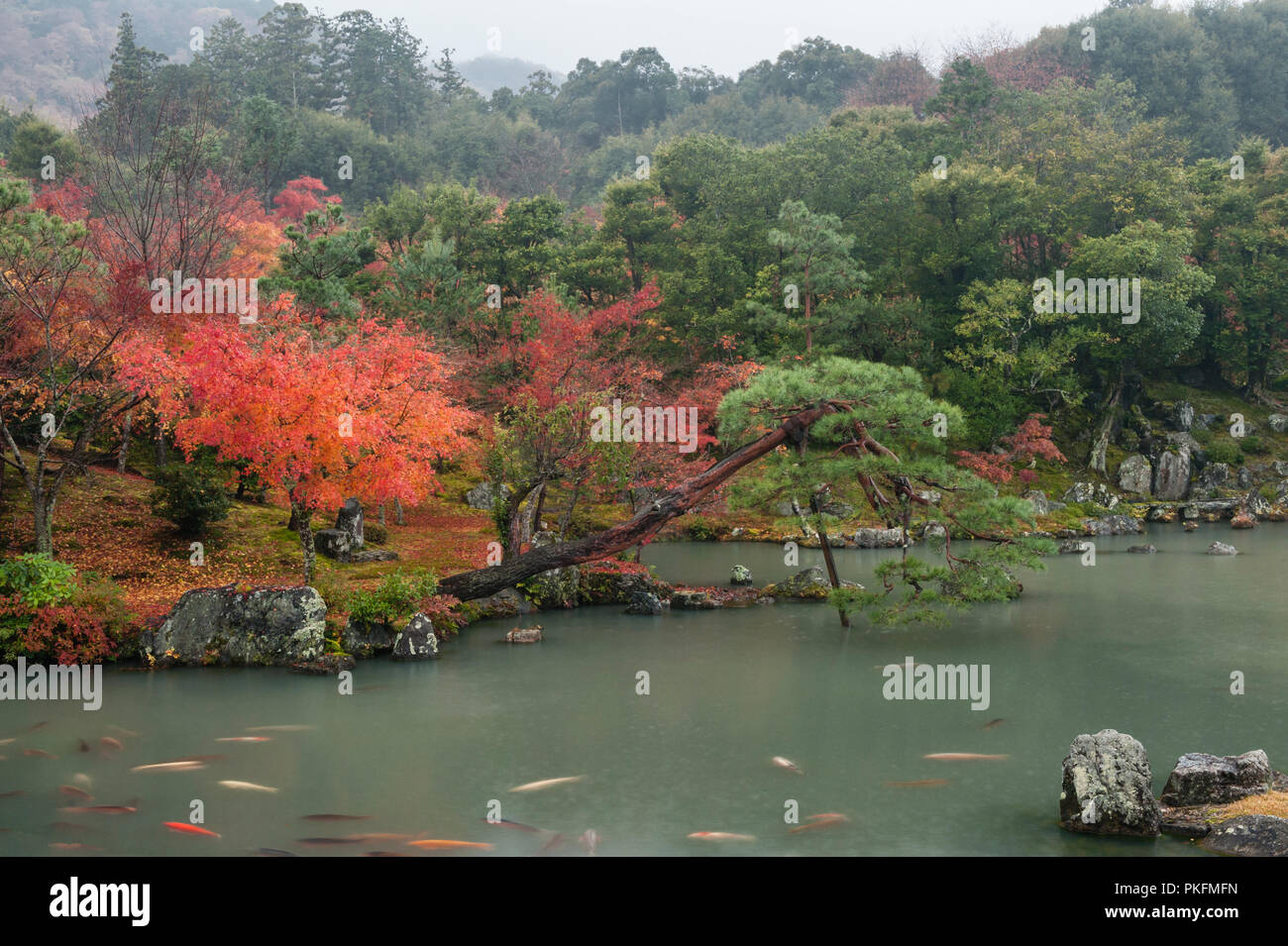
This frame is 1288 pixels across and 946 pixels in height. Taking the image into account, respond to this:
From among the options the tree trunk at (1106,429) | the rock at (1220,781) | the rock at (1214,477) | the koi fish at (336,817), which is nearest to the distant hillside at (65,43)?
the tree trunk at (1106,429)

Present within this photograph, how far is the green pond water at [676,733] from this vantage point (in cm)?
738

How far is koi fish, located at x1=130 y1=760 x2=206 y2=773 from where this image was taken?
862 centimetres

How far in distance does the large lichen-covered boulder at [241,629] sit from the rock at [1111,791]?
29.5 feet

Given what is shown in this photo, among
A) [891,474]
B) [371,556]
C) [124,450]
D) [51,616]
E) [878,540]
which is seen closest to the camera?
[51,616]

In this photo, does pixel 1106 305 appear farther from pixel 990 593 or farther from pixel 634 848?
pixel 634 848

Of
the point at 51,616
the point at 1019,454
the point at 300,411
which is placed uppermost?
the point at 300,411

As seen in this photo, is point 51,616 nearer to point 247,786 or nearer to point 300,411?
point 300,411

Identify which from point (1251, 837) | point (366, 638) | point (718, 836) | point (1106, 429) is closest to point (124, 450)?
point (366, 638)

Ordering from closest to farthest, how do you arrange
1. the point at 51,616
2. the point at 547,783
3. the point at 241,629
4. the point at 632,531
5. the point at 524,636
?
the point at 547,783 < the point at 51,616 < the point at 241,629 < the point at 524,636 < the point at 632,531

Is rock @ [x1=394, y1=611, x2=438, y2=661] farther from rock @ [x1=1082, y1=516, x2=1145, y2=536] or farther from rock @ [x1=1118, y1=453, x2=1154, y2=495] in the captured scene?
rock @ [x1=1118, y1=453, x2=1154, y2=495]

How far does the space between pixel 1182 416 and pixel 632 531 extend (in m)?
21.0

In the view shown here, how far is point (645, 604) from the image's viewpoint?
1577 centimetres

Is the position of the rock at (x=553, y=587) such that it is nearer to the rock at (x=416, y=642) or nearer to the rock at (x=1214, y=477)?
the rock at (x=416, y=642)

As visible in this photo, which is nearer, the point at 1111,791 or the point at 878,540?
the point at 1111,791
